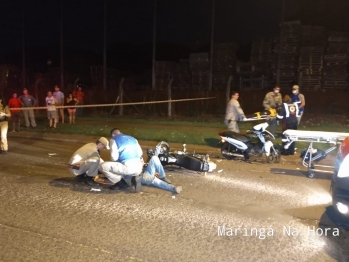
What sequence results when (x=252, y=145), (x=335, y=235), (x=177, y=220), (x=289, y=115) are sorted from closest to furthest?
1. (x=335, y=235)
2. (x=177, y=220)
3. (x=252, y=145)
4. (x=289, y=115)

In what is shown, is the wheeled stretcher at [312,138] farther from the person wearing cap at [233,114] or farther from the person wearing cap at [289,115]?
the person wearing cap at [233,114]

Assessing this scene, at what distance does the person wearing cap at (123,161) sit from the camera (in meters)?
7.57

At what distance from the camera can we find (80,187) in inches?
321

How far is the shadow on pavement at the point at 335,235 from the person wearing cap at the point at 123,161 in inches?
126

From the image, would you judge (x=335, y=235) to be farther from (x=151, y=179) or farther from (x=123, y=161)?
(x=123, y=161)

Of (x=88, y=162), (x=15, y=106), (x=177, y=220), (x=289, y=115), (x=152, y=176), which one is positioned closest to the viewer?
(x=177, y=220)

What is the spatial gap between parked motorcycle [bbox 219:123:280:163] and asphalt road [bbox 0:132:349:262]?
3.79 ft

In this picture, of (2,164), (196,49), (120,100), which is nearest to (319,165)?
(2,164)

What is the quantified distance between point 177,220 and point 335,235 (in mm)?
2172

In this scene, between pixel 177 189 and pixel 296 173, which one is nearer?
pixel 177 189

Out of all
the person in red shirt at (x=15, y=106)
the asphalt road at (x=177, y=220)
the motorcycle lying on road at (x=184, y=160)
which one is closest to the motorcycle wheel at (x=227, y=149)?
the asphalt road at (x=177, y=220)

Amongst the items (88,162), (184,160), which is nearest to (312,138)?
(184,160)

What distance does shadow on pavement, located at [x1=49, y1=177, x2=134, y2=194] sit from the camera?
7.85 meters

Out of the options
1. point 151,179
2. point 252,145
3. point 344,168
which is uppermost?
point 344,168
